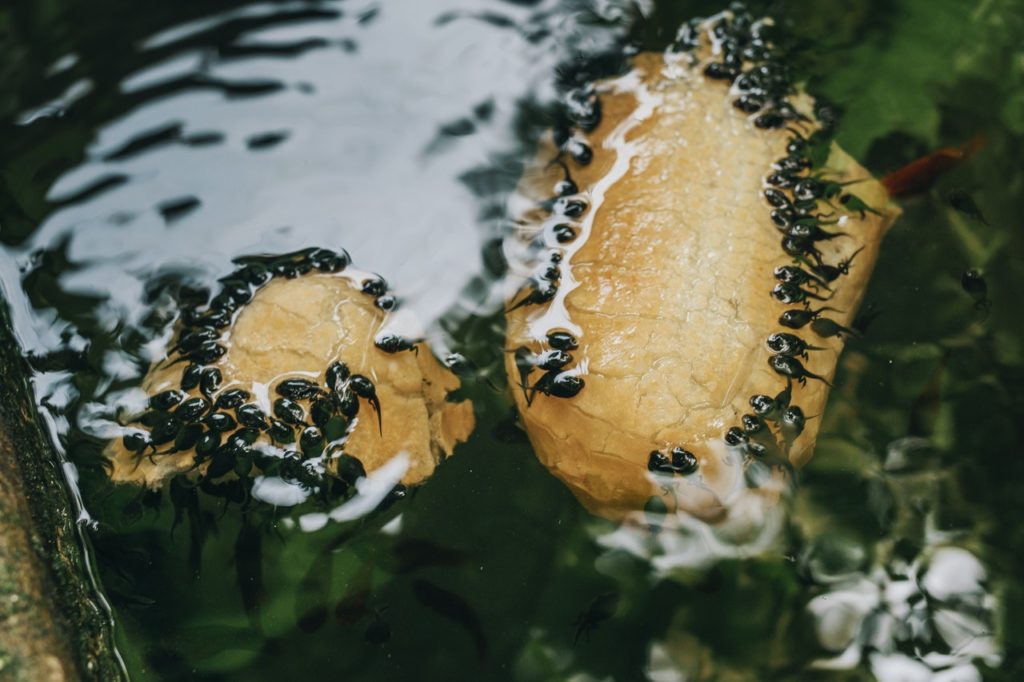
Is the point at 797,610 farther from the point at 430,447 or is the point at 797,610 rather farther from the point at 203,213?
the point at 203,213

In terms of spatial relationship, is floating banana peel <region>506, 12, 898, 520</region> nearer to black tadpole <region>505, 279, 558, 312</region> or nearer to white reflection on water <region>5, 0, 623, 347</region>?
black tadpole <region>505, 279, 558, 312</region>

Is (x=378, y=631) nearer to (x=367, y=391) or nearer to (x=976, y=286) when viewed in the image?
(x=367, y=391)

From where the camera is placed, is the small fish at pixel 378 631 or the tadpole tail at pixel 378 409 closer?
the small fish at pixel 378 631

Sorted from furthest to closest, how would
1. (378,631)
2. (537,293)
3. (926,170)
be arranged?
1. (926,170)
2. (537,293)
3. (378,631)

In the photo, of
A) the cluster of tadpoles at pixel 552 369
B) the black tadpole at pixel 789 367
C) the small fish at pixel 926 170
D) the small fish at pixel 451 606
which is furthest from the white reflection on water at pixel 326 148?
the small fish at pixel 926 170

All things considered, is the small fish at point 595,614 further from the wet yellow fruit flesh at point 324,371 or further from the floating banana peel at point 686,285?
the wet yellow fruit flesh at point 324,371

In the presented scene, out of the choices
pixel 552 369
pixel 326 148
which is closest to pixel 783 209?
pixel 552 369

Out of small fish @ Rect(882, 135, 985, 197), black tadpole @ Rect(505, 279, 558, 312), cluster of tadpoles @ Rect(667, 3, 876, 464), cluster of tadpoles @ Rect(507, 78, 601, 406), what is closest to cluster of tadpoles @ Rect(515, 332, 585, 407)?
cluster of tadpoles @ Rect(507, 78, 601, 406)
